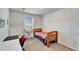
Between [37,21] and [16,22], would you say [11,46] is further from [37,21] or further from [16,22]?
[37,21]

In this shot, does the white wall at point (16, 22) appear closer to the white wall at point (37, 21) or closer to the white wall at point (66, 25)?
the white wall at point (37, 21)

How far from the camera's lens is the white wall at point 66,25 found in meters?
1.61

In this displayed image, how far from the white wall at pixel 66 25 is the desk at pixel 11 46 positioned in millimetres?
585

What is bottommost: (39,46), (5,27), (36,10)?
(39,46)

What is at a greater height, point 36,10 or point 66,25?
point 36,10

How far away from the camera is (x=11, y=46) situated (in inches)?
65.5

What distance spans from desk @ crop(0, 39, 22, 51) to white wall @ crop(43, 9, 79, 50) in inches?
23.0

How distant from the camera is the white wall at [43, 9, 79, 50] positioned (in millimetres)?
1611

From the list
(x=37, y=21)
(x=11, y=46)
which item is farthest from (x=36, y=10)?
(x=11, y=46)

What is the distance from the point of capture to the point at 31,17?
1.73m

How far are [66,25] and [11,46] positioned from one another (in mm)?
1083
